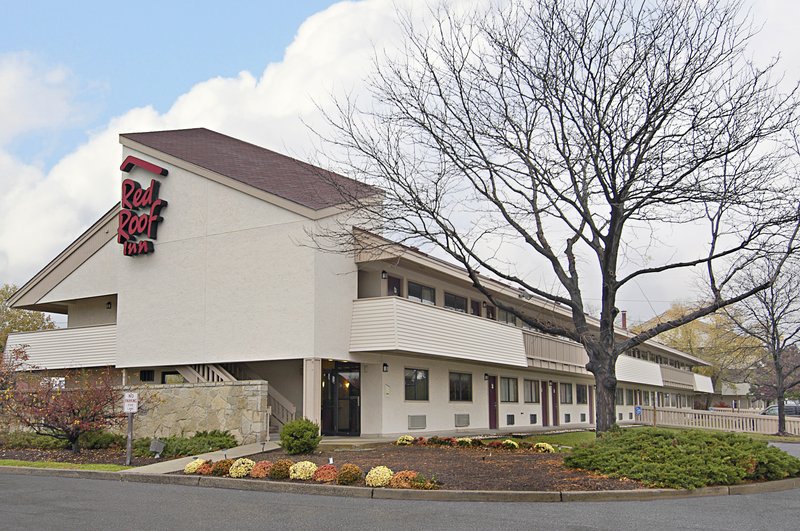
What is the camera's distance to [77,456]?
68.5 ft

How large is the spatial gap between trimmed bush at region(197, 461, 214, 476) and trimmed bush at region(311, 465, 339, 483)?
112 inches

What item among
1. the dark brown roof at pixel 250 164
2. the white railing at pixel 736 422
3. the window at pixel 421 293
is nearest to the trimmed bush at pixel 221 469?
the dark brown roof at pixel 250 164

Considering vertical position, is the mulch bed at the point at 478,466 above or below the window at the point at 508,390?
below

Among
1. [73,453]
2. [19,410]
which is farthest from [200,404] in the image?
[19,410]

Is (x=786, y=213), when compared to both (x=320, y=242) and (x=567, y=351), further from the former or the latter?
(x=567, y=351)

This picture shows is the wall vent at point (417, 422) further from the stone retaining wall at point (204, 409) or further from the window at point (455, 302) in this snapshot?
the stone retaining wall at point (204, 409)

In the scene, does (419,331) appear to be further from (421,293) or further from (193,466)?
(193,466)

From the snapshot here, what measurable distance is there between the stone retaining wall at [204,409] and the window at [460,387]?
1125 centimetres

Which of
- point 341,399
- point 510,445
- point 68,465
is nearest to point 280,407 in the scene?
point 341,399

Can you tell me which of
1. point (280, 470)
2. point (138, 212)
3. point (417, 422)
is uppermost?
point (138, 212)

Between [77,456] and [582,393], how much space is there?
108 feet

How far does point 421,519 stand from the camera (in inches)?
423

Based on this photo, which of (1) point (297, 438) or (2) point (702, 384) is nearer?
(1) point (297, 438)

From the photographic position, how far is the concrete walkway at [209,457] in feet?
56.5
